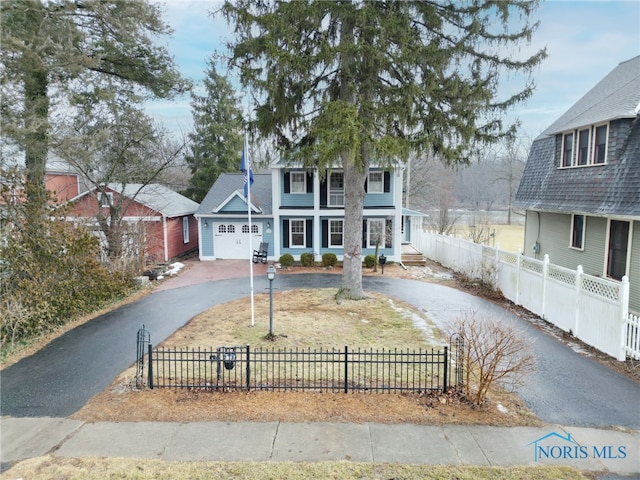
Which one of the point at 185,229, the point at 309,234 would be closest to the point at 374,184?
the point at 309,234

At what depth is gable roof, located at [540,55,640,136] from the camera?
10.7 m

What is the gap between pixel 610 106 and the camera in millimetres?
11328

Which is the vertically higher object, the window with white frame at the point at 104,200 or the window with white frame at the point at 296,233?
the window with white frame at the point at 104,200

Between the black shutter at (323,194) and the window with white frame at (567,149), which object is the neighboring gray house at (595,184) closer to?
the window with white frame at (567,149)

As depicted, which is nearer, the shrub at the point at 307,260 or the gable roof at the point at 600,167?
the gable roof at the point at 600,167

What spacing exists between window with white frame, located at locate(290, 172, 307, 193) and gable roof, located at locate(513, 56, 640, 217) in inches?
404

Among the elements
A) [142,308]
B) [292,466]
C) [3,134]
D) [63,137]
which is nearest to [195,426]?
[292,466]

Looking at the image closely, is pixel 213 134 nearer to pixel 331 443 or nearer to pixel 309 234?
pixel 309 234

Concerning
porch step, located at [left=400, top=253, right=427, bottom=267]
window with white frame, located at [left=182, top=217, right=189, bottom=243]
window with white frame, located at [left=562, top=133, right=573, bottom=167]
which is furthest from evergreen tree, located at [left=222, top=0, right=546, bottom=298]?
window with white frame, located at [left=182, top=217, right=189, bottom=243]

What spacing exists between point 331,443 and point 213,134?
27.1m

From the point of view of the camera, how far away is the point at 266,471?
4.38 metres

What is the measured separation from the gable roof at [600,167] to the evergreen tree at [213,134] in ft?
67.2

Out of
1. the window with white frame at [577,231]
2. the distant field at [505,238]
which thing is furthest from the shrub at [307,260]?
the distant field at [505,238]

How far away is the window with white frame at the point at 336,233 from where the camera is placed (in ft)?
66.8
